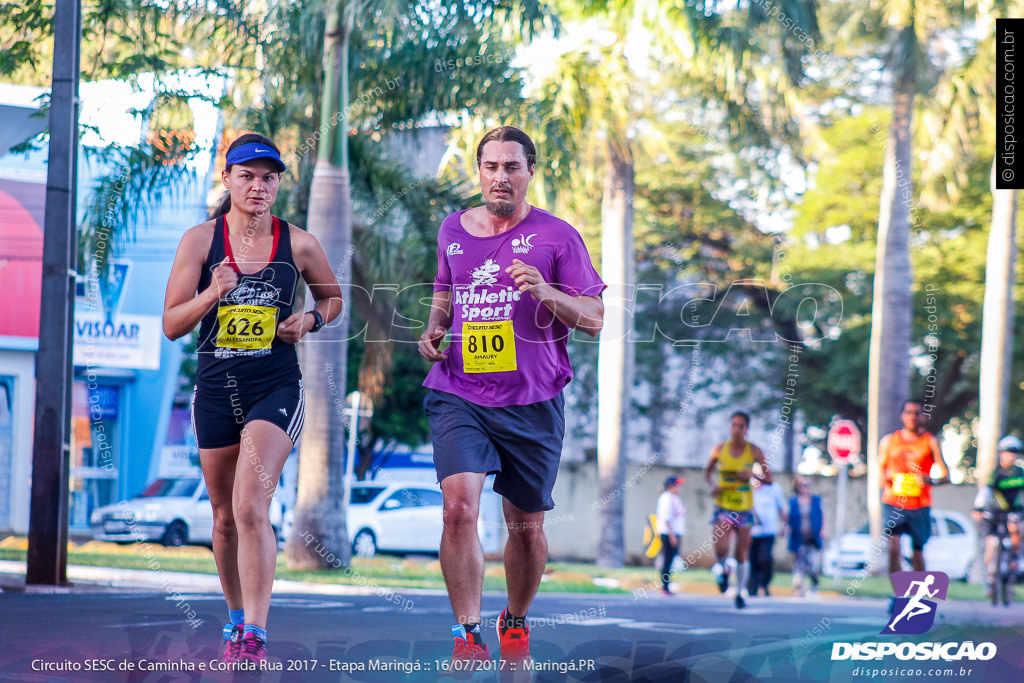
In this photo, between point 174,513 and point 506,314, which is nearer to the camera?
point 506,314

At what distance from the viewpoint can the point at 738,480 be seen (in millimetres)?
11305

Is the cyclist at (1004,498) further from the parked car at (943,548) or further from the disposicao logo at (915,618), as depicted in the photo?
the parked car at (943,548)

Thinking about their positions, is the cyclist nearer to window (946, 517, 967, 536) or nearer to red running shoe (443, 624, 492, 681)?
window (946, 517, 967, 536)

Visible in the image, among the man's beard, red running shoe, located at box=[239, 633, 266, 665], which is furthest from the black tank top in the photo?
red running shoe, located at box=[239, 633, 266, 665]

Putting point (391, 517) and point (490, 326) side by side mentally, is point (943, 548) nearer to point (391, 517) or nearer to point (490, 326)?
point (391, 517)

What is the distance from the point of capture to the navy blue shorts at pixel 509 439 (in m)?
4.62

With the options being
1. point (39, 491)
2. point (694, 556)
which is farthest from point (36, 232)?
point (694, 556)

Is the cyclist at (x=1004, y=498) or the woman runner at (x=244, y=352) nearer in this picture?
the woman runner at (x=244, y=352)

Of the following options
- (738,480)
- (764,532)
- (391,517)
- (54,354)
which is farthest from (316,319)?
(391,517)

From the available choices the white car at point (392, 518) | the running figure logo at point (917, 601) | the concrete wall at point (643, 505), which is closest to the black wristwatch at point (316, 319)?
the running figure logo at point (917, 601)

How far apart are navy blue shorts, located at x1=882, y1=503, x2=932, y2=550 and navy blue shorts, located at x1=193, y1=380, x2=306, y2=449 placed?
6228 millimetres

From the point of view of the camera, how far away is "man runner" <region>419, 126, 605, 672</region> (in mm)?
4680

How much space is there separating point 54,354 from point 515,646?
210 inches

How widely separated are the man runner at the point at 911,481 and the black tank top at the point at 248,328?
612 centimetres
